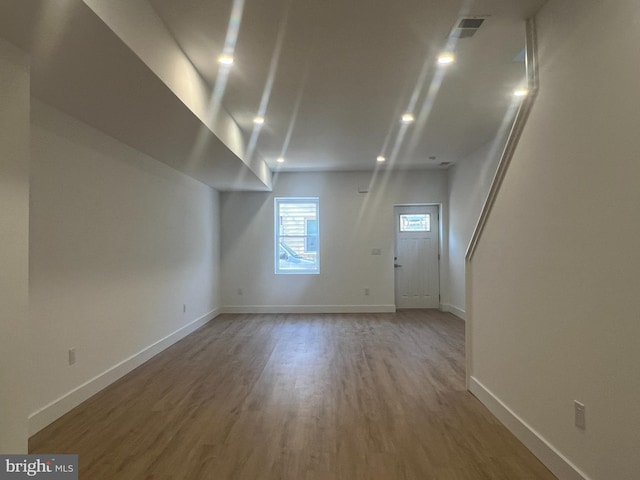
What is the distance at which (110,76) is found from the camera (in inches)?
91.2

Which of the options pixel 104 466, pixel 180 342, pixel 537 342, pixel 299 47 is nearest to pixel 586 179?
pixel 537 342

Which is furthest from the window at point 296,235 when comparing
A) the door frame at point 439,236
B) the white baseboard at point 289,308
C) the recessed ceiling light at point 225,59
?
the recessed ceiling light at point 225,59

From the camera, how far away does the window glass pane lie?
777 centimetres

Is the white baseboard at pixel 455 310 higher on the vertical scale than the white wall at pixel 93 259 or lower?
lower

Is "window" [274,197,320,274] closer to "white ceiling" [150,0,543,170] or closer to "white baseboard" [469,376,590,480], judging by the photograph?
"white ceiling" [150,0,543,170]

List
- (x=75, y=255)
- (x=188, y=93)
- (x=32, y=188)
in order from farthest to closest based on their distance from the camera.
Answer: (x=75, y=255)
(x=188, y=93)
(x=32, y=188)

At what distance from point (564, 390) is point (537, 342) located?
1.06 ft

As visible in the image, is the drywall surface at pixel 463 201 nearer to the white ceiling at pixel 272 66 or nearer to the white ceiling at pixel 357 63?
the white ceiling at pixel 357 63

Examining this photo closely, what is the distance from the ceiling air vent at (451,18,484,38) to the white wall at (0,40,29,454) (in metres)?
2.49

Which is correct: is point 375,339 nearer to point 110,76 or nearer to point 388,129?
point 388,129

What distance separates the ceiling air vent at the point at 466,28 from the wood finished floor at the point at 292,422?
2.65 m

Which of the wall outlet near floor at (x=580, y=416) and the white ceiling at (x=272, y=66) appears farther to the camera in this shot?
the white ceiling at (x=272, y=66)

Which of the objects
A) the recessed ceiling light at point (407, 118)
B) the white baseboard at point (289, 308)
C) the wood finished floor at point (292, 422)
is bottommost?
the wood finished floor at point (292, 422)

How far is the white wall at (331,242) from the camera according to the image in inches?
294
